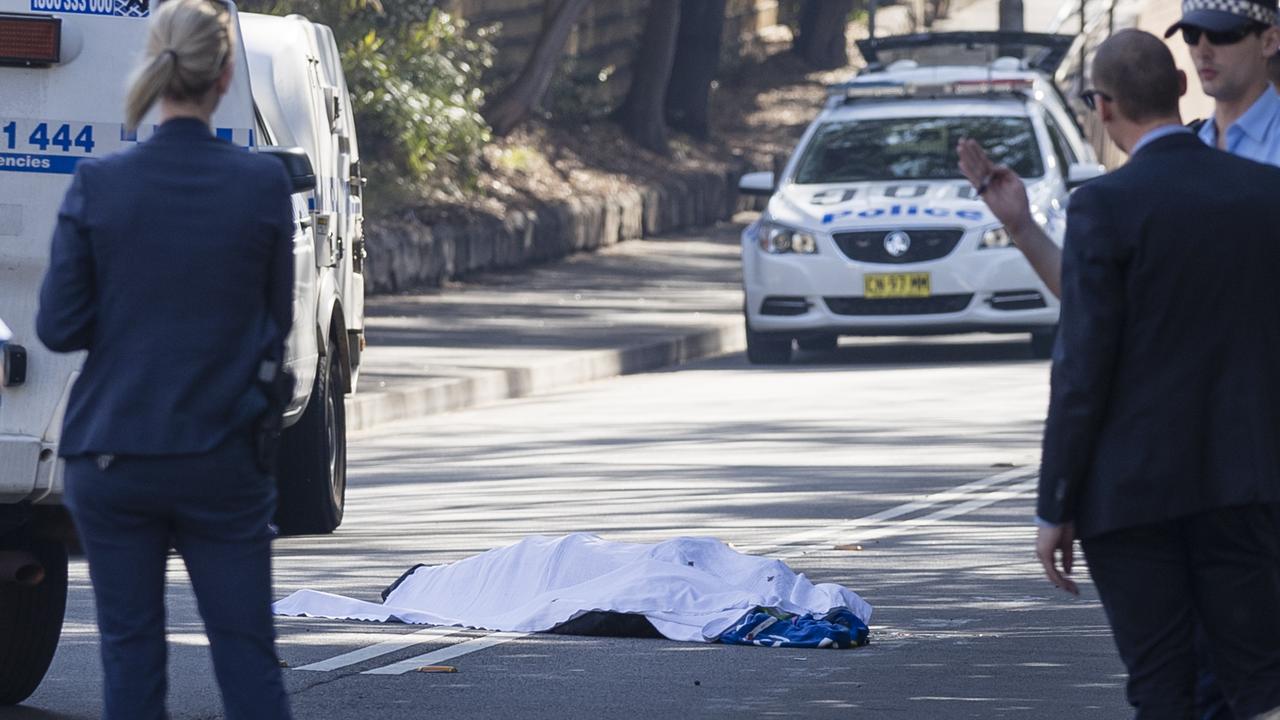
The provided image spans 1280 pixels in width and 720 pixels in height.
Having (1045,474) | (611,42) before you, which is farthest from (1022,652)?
(611,42)

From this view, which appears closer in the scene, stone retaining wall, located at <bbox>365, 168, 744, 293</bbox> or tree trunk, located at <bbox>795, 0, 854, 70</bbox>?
stone retaining wall, located at <bbox>365, 168, 744, 293</bbox>

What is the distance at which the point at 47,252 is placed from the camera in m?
7.39

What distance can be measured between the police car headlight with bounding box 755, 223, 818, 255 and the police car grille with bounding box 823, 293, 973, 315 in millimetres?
402

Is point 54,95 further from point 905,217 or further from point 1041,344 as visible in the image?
point 1041,344

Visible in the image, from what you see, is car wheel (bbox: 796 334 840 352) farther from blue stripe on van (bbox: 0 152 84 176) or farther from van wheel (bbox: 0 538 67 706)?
van wheel (bbox: 0 538 67 706)

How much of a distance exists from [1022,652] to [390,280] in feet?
47.6

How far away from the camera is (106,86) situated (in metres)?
7.78

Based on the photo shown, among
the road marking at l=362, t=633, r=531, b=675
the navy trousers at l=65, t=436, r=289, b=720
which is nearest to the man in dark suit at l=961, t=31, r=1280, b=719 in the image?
the navy trousers at l=65, t=436, r=289, b=720

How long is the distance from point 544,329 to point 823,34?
20782mm

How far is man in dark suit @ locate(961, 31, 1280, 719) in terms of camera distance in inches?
183

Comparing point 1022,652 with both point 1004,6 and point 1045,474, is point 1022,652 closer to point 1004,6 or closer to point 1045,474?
point 1045,474

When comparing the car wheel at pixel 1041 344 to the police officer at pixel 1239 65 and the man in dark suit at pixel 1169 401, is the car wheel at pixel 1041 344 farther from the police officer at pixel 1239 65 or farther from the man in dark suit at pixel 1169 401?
the man in dark suit at pixel 1169 401

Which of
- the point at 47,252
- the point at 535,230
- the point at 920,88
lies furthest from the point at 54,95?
the point at 535,230

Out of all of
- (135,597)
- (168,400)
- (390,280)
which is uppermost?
(168,400)
